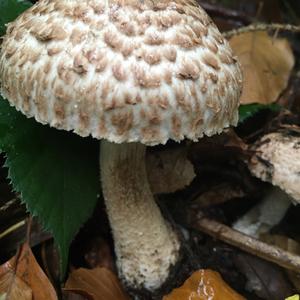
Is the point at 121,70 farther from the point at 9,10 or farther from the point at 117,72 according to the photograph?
the point at 9,10

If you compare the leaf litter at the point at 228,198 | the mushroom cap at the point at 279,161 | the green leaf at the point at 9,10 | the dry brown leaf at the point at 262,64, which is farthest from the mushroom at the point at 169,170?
the green leaf at the point at 9,10

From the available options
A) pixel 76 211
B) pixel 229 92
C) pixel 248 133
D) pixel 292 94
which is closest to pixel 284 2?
pixel 292 94

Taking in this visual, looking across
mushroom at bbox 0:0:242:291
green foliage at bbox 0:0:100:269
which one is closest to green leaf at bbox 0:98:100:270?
green foliage at bbox 0:0:100:269

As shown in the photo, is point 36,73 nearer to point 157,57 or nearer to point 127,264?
point 157,57

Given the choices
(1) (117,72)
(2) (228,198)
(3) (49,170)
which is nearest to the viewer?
(1) (117,72)

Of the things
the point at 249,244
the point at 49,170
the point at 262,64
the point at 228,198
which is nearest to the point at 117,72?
the point at 49,170

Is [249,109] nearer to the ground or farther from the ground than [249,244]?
farther from the ground

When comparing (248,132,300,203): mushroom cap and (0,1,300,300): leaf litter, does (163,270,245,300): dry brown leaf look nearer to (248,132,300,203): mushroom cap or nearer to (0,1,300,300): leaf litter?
(0,1,300,300): leaf litter
